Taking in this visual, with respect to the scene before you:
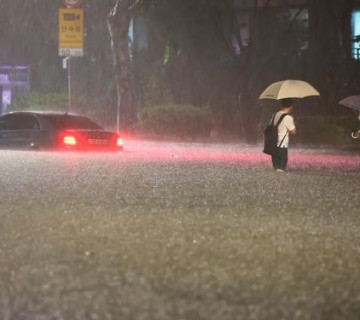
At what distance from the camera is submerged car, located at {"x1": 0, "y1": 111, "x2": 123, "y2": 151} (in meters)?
19.7

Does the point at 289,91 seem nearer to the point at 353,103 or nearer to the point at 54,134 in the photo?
the point at 353,103

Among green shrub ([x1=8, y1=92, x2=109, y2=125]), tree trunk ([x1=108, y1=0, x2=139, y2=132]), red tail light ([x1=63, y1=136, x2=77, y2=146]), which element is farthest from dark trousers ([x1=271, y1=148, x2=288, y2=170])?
green shrub ([x1=8, y1=92, x2=109, y2=125])

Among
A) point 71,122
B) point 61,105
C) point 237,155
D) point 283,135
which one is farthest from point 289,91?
point 61,105

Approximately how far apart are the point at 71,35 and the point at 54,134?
184 inches

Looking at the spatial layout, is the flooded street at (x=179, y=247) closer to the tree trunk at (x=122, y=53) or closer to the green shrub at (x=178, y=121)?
the tree trunk at (x=122, y=53)

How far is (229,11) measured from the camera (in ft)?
88.0

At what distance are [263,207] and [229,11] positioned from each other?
18.3 meters

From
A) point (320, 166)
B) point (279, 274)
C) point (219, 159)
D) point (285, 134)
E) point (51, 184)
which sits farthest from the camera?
point (219, 159)

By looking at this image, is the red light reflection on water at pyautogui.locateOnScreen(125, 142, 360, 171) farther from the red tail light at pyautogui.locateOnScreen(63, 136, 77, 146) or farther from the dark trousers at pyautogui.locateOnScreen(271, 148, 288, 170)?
the red tail light at pyautogui.locateOnScreen(63, 136, 77, 146)

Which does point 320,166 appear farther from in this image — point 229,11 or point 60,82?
point 60,82

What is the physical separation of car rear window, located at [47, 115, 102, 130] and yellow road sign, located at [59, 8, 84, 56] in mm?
3082

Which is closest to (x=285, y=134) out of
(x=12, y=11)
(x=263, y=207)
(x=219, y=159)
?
(x=219, y=159)

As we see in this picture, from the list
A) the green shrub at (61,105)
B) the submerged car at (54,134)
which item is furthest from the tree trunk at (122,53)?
the submerged car at (54,134)

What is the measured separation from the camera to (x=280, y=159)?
49.4 feet
